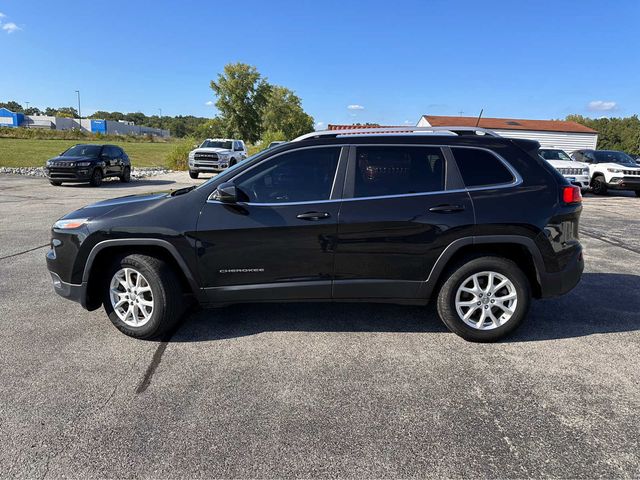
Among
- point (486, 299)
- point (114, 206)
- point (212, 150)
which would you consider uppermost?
point (212, 150)

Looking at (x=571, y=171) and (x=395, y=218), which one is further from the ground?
(x=571, y=171)

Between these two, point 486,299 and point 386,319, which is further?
point 386,319

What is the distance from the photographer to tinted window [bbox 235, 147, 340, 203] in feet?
11.9

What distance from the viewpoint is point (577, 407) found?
2.83m

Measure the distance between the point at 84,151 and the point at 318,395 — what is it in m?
18.5

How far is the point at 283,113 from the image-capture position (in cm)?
6825

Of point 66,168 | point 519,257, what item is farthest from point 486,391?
point 66,168

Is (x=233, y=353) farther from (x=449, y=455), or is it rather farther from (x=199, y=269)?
(x=449, y=455)

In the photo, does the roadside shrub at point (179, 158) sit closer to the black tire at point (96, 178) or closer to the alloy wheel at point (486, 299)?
the black tire at point (96, 178)

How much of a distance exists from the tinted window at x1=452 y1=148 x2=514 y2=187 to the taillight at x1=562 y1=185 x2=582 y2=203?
19.4 inches

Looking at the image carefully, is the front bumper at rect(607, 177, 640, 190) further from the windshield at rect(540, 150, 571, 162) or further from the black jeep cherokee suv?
the black jeep cherokee suv

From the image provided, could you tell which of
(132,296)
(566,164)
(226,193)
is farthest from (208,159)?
(226,193)

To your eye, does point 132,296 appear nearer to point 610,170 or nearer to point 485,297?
point 485,297

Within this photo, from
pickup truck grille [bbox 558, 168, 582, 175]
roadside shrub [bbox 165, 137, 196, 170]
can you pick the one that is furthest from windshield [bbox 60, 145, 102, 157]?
pickup truck grille [bbox 558, 168, 582, 175]
